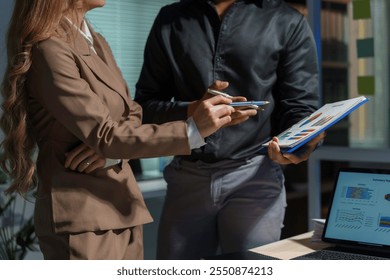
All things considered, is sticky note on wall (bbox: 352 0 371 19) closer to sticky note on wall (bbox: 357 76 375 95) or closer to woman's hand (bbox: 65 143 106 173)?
sticky note on wall (bbox: 357 76 375 95)

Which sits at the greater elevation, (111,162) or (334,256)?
(111,162)

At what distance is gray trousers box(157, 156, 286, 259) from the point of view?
7.43ft

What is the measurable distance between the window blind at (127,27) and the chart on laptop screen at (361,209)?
2.09 meters

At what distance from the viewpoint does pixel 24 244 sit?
3.14 metres

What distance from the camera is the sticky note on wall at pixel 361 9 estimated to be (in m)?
3.71

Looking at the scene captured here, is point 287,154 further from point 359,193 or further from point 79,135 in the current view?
point 79,135

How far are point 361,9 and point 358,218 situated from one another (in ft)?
6.74

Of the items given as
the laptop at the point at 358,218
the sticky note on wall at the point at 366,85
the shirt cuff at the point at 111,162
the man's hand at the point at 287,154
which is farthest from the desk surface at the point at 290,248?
the sticky note on wall at the point at 366,85

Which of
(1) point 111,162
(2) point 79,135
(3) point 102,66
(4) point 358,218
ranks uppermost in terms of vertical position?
(3) point 102,66

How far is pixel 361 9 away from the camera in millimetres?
3734

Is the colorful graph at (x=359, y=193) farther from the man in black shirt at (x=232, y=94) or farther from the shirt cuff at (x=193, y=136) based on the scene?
the shirt cuff at (x=193, y=136)

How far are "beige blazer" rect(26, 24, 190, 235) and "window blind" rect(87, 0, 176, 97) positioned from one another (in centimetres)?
200

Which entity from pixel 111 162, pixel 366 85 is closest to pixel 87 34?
pixel 111 162

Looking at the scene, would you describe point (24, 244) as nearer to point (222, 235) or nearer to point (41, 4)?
point (222, 235)
